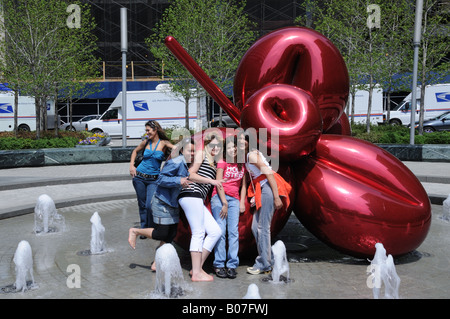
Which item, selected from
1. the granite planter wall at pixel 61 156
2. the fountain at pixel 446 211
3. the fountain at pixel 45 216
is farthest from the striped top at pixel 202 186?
the granite planter wall at pixel 61 156

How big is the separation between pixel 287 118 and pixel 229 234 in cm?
150

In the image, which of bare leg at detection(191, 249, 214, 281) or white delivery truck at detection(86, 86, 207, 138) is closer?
bare leg at detection(191, 249, 214, 281)

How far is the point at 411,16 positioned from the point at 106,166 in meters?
17.9

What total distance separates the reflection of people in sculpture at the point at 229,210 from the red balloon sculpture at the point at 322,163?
22cm

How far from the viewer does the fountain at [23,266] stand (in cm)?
499

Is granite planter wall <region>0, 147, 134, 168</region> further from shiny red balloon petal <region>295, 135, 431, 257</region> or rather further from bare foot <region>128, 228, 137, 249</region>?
shiny red balloon petal <region>295, 135, 431, 257</region>

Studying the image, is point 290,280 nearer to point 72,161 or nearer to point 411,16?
point 72,161

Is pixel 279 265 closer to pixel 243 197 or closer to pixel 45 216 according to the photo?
pixel 243 197

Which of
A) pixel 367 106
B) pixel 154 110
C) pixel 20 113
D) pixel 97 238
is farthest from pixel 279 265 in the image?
pixel 20 113

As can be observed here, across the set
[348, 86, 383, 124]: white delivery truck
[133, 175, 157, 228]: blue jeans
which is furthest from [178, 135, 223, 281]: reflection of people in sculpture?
[348, 86, 383, 124]: white delivery truck

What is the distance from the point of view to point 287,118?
217 inches

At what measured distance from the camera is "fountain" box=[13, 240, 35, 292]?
16.4ft

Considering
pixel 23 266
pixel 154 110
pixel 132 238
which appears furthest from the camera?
pixel 154 110
